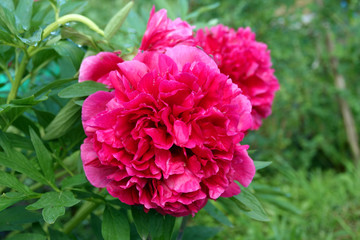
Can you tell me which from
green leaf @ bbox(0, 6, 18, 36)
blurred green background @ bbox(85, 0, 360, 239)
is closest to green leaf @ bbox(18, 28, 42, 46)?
green leaf @ bbox(0, 6, 18, 36)

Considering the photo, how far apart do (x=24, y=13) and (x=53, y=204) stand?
34 cm

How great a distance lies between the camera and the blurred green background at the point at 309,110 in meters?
2.21

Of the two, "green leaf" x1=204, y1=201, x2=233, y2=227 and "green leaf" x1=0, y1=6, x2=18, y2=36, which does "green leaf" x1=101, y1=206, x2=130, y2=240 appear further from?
"green leaf" x1=0, y1=6, x2=18, y2=36

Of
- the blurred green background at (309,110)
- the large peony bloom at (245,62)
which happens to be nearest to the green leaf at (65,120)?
the large peony bloom at (245,62)

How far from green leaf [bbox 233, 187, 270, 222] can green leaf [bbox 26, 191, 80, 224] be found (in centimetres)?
27

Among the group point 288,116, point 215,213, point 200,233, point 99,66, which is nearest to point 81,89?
point 99,66

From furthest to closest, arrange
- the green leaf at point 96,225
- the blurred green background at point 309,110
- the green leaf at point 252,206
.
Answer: the blurred green background at point 309,110 → the green leaf at point 96,225 → the green leaf at point 252,206

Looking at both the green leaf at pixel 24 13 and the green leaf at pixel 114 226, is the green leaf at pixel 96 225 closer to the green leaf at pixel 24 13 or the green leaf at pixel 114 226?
the green leaf at pixel 114 226

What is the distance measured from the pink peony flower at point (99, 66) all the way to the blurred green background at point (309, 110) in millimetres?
1560

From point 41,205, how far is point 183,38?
1.14ft

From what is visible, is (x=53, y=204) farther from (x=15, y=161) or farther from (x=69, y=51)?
(x=69, y=51)

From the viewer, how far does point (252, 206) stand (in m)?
0.64

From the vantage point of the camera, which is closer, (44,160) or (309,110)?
(44,160)

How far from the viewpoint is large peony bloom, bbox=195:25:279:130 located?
792 millimetres
